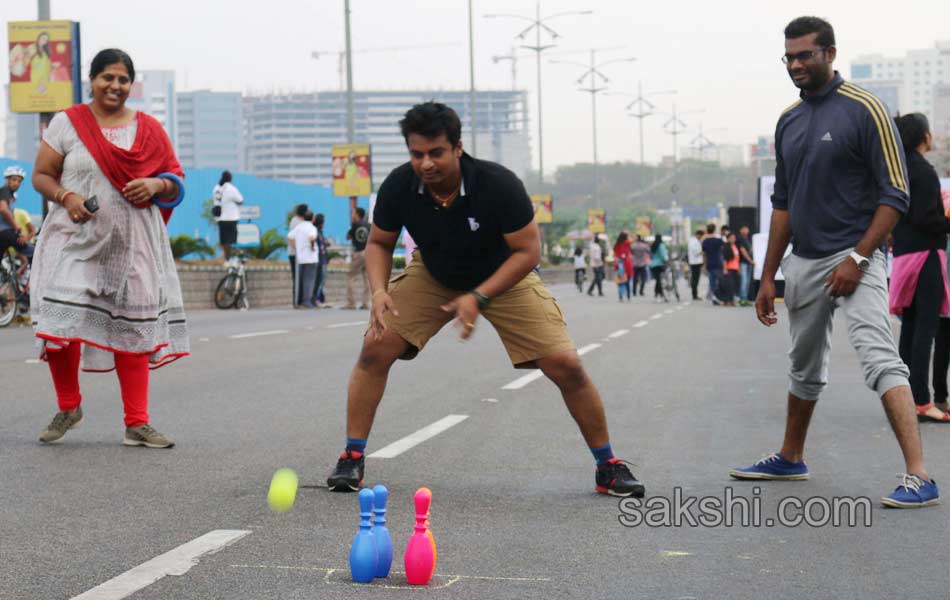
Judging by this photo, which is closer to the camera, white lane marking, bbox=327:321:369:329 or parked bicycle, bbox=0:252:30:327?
parked bicycle, bbox=0:252:30:327

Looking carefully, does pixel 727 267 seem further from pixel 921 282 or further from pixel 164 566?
pixel 164 566

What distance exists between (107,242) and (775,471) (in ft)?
10.9

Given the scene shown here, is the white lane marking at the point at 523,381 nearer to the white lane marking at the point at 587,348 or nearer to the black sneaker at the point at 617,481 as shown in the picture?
the white lane marking at the point at 587,348

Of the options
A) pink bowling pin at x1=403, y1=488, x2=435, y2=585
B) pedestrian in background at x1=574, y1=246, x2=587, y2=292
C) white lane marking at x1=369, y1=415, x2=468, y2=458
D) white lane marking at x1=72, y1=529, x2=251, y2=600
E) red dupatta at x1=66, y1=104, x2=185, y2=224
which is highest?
red dupatta at x1=66, y1=104, x2=185, y2=224

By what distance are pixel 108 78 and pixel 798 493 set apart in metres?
3.65

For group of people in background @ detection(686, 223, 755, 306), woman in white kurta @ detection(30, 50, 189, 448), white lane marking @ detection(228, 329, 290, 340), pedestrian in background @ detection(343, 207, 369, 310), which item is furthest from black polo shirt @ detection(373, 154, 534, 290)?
group of people in background @ detection(686, 223, 755, 306)

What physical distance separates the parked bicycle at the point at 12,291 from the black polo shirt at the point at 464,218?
1428cm

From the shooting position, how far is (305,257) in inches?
1150

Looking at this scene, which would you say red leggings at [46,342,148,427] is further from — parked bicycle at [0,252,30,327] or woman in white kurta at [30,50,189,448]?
parked bicycle at [0,252,30,327]

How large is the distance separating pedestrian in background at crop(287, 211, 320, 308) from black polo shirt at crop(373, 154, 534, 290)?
22.7m

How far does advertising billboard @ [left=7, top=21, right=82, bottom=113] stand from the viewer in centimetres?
2367

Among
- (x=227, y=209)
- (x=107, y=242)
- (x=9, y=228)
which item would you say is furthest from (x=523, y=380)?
(x=227, y=209)

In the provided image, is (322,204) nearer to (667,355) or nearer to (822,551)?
(667,355)

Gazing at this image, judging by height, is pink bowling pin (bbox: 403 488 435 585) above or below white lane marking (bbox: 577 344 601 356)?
above
